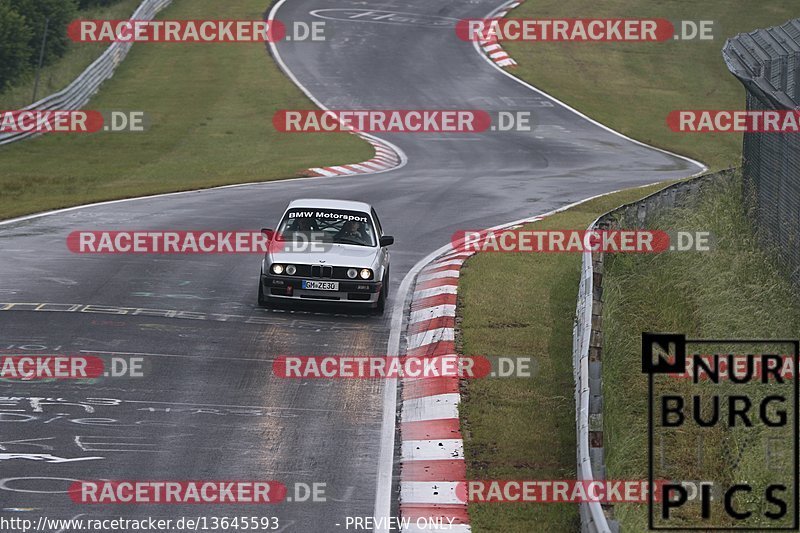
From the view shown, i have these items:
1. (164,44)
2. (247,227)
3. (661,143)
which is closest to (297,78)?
(164,44)

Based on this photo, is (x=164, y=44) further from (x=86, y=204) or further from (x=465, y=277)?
(x=465, y=277)

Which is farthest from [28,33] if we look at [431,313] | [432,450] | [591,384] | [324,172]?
[591,384]

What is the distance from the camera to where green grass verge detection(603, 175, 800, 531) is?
11547mm

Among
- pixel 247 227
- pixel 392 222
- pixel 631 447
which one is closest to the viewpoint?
pixel 631 447

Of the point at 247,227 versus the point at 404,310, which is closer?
the point at 404,310

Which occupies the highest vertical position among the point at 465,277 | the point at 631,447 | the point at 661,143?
the point at 661,143

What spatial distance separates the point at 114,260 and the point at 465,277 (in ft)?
17.9

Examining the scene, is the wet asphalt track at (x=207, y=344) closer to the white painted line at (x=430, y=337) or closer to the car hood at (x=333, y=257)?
the white painted line at (x=430, y=337)

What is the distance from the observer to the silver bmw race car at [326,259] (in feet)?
53.3

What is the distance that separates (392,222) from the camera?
24.0 m

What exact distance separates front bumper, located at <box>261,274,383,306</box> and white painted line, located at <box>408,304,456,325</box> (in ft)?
1.89

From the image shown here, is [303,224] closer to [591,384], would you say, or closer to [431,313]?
[431,313]

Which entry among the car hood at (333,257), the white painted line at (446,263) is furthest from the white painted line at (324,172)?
the car hood at (333,257)

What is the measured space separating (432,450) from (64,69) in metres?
38.8
